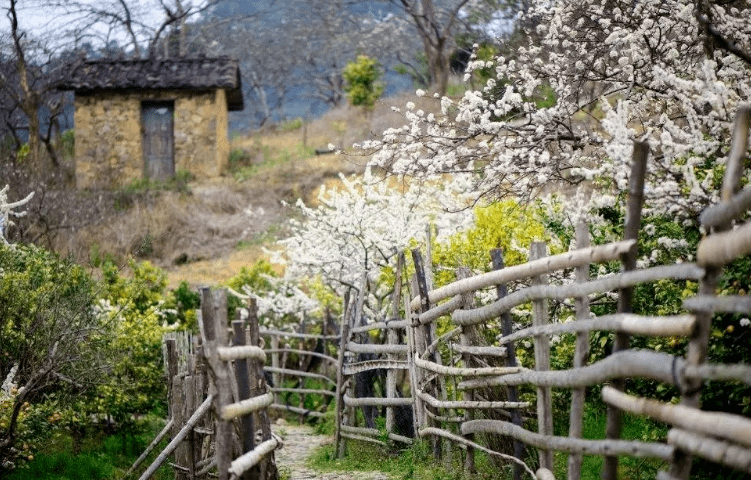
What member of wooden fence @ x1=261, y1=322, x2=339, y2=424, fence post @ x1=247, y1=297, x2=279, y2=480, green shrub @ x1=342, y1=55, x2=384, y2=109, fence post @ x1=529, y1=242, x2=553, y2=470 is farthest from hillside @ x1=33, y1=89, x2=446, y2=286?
fence post @ x1=529, y1=242, x2=553, y2=470

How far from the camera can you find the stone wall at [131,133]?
83.7 ft

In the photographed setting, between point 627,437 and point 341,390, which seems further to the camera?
point 341,390

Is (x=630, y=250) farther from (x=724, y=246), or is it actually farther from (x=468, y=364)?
(x=468, y=364)

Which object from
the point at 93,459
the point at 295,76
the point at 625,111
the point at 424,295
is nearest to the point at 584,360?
the point at 625,111

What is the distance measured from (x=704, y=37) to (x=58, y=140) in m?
26.1

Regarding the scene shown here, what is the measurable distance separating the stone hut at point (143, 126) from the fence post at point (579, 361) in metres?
21.3

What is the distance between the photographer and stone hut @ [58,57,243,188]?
83.6 feet

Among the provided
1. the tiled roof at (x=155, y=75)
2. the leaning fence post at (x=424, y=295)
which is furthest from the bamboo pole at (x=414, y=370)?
the tiled roof at (x=155, y=75)

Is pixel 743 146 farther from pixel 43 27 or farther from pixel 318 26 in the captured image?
pixel 318 26

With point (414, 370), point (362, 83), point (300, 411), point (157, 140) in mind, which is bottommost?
point (300, 411)

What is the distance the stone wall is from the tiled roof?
0.35 metres

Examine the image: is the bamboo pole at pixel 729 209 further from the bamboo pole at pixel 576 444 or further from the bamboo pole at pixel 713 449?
the bamboo pole at pixel 576 444

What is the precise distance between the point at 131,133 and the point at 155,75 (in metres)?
1.67

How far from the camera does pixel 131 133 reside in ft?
84.0
